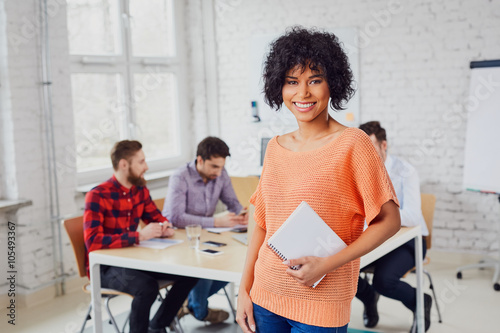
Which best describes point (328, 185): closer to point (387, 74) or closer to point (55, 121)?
point (55, 121)

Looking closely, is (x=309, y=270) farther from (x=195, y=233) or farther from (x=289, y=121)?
(x=289, y=121)

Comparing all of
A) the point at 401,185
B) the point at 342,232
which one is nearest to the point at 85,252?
the point at 401,185

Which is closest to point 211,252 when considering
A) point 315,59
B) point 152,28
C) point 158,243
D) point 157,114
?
point 158,243

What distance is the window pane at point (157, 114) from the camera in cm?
554

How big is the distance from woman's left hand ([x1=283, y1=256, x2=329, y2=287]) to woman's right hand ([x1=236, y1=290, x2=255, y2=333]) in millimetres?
212

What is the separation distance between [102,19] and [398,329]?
3.54m

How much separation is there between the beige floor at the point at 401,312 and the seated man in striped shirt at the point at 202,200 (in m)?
0.17

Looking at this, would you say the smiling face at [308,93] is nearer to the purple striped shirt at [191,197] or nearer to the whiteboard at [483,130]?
the purple striped shirt at [191,197]

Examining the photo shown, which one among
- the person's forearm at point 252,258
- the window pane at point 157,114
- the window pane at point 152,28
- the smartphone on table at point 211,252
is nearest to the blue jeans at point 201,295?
the smartphone on table at point 211,252

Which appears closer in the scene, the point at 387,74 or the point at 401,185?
the point at 401,185

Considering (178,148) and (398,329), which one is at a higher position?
(178,148)

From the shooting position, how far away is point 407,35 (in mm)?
5004

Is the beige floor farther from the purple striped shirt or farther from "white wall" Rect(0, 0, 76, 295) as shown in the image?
the purple striped shirt

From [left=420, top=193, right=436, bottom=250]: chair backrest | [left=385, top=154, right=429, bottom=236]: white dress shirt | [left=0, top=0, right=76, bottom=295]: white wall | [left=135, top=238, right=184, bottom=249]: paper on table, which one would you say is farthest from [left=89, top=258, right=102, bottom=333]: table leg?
[left=420, top=193, right=436, bottom=250]: chair backrest
